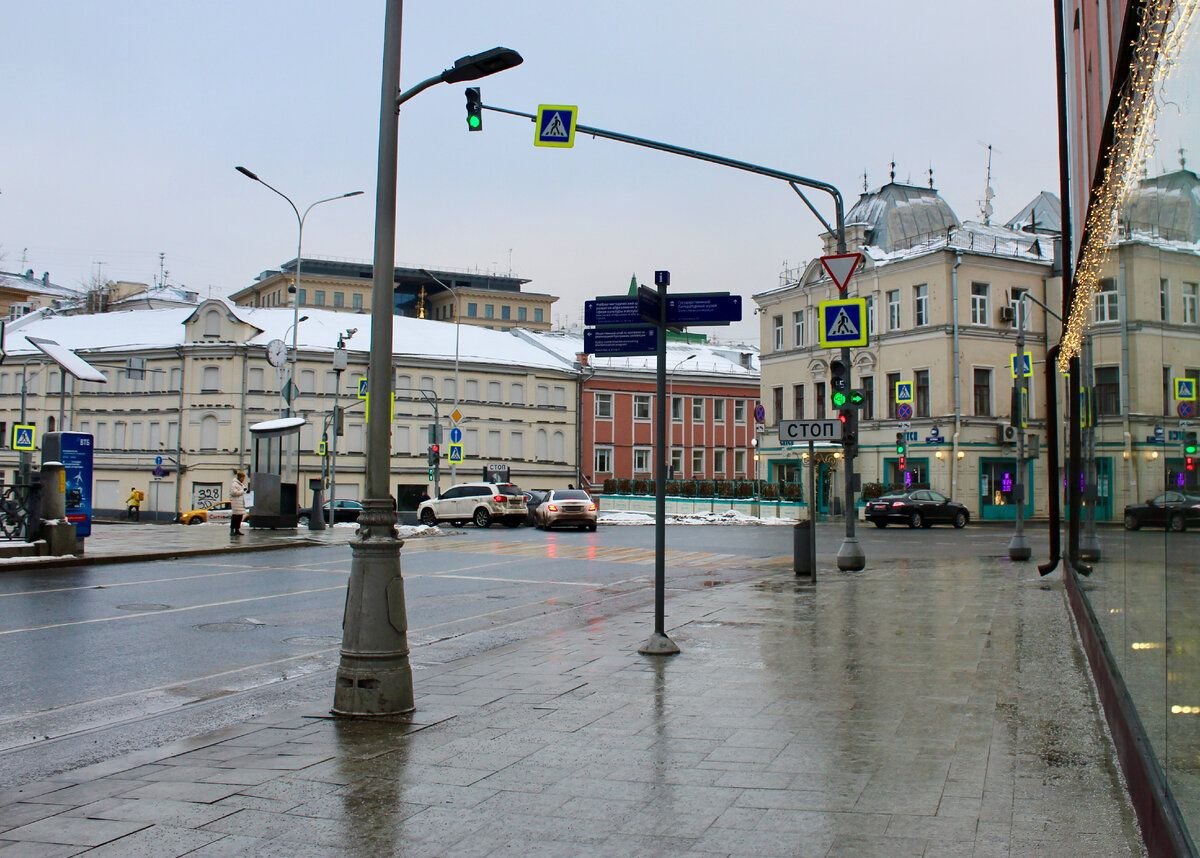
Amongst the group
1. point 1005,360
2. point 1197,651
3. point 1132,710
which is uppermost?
point 1005,360

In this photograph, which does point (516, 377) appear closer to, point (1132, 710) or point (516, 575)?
point (516, 575)

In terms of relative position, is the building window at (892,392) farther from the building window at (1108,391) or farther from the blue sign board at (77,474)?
the building window at (1108,391)

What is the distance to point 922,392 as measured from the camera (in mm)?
54656

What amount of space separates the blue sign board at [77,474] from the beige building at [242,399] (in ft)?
134

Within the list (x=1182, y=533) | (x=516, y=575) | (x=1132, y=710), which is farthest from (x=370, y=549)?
(x=516, y=575)

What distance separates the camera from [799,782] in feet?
18.4

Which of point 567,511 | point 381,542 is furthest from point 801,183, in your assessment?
point 567,511

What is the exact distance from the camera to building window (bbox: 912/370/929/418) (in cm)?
5431

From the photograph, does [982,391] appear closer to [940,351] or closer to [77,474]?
[940,351]

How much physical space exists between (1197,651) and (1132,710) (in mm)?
2200

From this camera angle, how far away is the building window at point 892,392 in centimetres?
5631

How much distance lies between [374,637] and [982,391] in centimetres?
5056

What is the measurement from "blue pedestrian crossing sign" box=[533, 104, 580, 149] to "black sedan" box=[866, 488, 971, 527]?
1151 inches

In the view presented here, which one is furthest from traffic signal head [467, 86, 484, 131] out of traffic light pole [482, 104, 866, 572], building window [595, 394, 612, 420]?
building window [595, 394, 612, 420]
